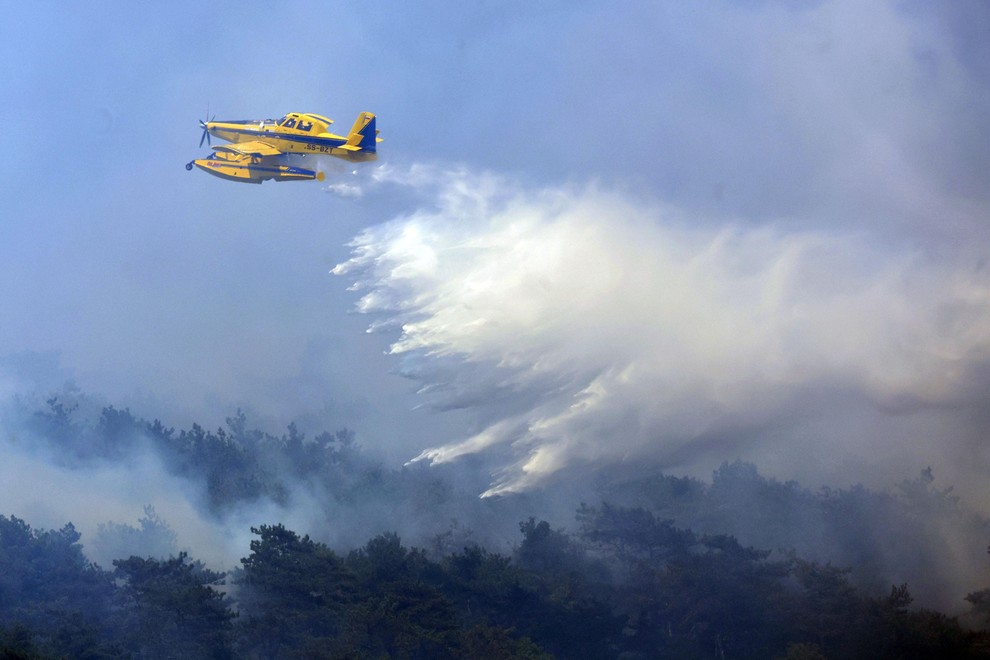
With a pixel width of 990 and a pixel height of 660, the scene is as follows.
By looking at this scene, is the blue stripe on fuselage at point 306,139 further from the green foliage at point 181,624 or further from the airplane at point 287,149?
the green foliage at point 181,624

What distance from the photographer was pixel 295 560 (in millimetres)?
58250

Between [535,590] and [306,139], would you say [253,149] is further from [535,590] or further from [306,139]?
[535,590]

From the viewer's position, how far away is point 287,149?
56.7 meters

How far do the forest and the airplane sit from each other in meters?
19.5

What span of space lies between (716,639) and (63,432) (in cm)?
7675

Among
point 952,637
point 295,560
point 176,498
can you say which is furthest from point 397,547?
point 176,498

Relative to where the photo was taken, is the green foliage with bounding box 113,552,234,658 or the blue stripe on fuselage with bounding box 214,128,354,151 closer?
the green foliage with bounding box 113,552,234,658

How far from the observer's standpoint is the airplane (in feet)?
184

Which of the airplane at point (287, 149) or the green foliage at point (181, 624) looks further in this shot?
the airplane at point (287, 149)

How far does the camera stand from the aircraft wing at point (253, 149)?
5675cm

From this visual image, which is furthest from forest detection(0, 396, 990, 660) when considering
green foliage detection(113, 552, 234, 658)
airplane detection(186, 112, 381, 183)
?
airplane detection(186, 112, 381, 183)

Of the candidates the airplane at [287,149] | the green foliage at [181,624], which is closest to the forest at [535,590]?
the green foliage at [181,624]

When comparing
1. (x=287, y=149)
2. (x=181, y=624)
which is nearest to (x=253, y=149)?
(x=287, y=149)

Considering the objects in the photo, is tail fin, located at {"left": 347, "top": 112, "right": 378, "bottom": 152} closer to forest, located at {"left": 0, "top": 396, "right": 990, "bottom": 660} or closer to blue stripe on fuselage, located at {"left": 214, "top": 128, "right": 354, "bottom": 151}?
blue stripe on fuselage, located at {"left": 214, "top": 128, "right": 354, "bottom": 151}
